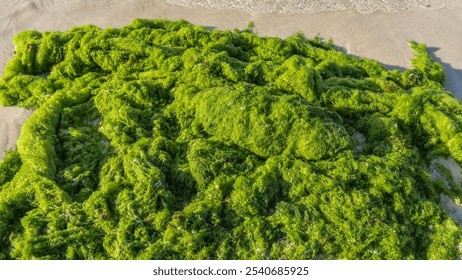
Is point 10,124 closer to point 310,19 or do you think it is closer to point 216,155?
point 216,155

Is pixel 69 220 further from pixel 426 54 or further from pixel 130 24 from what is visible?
pixel 426 54

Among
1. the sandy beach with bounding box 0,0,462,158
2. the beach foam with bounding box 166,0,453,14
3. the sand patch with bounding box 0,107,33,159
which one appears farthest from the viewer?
the beach foam with bounding box 166,0,453,14

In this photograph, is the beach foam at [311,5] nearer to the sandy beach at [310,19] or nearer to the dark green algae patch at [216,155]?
the sandy beach at [310,19]

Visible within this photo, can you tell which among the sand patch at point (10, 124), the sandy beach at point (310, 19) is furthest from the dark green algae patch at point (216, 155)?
the sandy beach at point (310, 19)

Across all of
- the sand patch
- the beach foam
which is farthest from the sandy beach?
the sand patch

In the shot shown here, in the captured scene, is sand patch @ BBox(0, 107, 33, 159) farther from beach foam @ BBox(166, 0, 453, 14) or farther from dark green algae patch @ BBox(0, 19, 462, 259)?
beach foam @ BBox(166, 0, 453, 14)

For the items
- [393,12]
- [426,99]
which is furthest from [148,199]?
[393,12]
